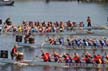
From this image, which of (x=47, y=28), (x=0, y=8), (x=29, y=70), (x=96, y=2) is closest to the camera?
(x=29, y=70)

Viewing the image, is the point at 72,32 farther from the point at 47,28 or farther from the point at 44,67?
the point at 44,67

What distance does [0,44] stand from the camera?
5356 centimetres

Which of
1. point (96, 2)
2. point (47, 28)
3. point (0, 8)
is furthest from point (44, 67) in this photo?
point (96, 2)

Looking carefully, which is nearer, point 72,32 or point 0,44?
point 0,44

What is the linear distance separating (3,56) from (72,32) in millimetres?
20295

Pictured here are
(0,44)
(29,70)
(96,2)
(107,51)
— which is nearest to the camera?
(29,70)

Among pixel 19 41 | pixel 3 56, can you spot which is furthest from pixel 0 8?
pixel 3 56

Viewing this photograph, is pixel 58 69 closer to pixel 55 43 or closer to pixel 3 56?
pixel 3 56

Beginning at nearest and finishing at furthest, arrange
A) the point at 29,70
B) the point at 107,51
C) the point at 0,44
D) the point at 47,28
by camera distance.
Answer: the point at 29,70, the point at 107,51, the point at 0,44, the point at 47,28

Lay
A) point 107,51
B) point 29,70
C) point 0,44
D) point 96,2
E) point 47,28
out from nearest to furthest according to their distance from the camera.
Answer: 1. point 29,70
2. point 107,51
3. point 0,44
4. point 47,28
5. point 96,2

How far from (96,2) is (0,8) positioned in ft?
122

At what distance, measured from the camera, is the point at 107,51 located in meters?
46.5

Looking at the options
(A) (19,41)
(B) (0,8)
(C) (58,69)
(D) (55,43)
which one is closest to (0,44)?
(A) (19,41)

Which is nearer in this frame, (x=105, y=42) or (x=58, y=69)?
(x=58, y=69)
